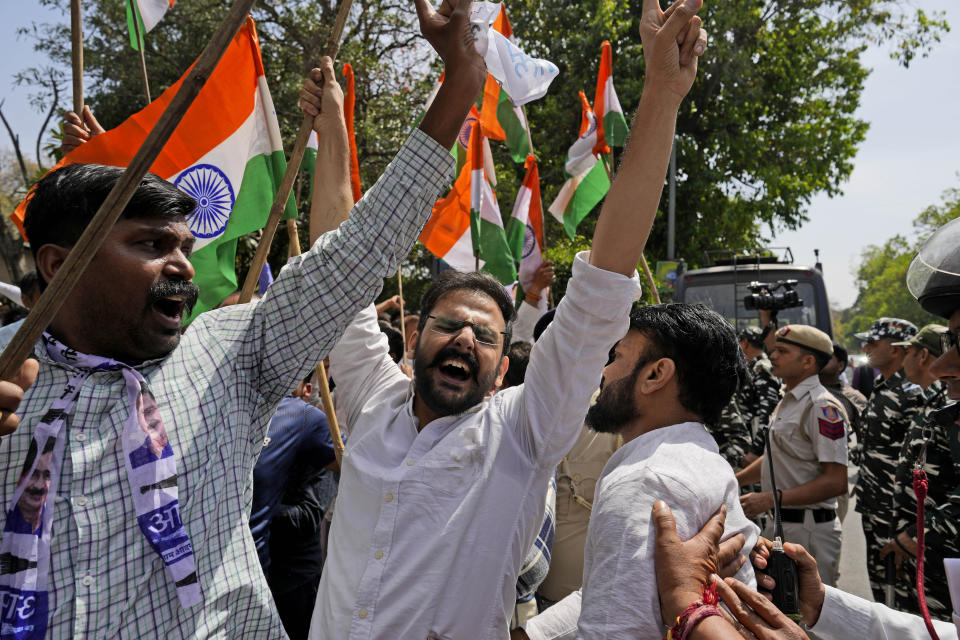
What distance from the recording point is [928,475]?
3.50 metres

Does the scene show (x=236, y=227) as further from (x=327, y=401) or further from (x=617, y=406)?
(x=617, y=406)

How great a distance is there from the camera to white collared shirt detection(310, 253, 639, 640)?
1866 mm

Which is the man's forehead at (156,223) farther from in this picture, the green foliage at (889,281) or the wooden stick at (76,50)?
the green foliage at (889,281)

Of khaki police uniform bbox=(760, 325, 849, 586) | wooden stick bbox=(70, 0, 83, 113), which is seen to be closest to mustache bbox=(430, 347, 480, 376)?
wooden stick bbox=(70, 0, 83, 113)

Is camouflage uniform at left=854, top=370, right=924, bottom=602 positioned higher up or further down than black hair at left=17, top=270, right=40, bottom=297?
further down

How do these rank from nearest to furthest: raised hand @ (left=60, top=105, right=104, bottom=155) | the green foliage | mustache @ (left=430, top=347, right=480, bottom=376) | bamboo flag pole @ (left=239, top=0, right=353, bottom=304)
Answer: bamboo flag pole @ (left=239, top=0, right=353, bottom=304), mustache @ (left=430, top=347, right=480, bottom=376), raised hand @ (left=60, top=105, right=104, bottom=155), the green foliage

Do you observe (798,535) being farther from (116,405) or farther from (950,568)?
(116,405)

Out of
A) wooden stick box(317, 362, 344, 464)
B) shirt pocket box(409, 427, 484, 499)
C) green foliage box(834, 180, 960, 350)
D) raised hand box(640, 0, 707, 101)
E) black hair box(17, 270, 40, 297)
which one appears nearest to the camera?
raised hand box(640, 0, 707, 101)

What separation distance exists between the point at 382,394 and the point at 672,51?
52.1 inches

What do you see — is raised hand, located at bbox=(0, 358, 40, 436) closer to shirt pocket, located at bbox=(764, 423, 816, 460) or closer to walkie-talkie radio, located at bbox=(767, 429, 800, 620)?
walkie-talkie radio, located at bbox=(767, 429, 800, 620)

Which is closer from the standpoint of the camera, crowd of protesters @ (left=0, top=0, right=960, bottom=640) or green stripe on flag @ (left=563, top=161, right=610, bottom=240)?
crowd of protesters @ (left=0, top=0, right=960, bottom=640)

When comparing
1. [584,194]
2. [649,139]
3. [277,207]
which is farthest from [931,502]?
[584,194]

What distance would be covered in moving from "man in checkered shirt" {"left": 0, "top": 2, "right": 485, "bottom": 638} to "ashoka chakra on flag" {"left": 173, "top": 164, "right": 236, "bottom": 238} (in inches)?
52.1

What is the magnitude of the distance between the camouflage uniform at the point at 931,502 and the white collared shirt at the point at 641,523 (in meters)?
1.79
